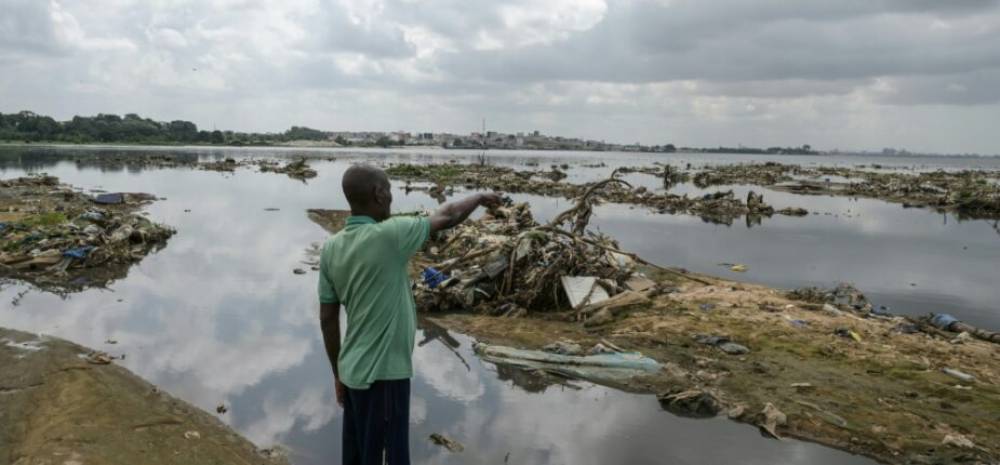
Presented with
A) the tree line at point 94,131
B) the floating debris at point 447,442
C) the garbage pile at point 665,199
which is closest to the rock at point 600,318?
the floating debris at point 447,442

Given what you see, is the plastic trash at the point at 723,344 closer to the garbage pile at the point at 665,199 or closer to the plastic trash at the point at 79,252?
the garbage pile at the point at 665,199

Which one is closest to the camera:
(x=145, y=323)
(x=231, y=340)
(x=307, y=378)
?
(x=307, y=378)

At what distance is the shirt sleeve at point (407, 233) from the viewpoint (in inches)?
104

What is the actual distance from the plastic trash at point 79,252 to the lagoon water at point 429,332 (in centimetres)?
97

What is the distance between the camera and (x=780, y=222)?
21.7 meters

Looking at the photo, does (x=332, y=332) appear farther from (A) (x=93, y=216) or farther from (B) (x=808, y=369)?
(A) (x=93, y=216)

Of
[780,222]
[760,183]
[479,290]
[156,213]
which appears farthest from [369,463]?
[760,183]

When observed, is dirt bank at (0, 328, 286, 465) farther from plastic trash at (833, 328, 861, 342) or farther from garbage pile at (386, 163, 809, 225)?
garbage pile at (386, 163, 809, 225)

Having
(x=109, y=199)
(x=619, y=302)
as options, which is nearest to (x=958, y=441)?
(x=619, y=302)

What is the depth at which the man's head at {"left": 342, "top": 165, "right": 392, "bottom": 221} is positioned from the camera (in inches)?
106

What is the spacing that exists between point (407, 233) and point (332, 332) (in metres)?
0.65

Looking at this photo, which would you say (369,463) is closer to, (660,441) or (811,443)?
(660,441)

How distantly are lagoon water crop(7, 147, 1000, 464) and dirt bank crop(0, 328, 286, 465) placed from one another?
28 cm

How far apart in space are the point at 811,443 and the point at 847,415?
0.64 metres
